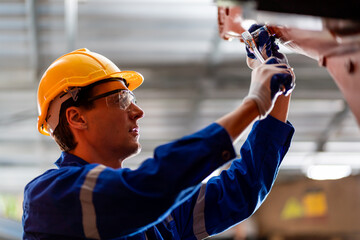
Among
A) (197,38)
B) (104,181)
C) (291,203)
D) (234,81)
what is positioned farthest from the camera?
(291,203)

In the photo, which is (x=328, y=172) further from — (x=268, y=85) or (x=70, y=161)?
(x=268, y=85)

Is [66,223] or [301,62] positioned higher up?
[66,223]

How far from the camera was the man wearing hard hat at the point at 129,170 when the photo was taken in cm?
176

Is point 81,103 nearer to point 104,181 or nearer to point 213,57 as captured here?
A: point 104,181

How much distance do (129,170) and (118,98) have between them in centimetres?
64

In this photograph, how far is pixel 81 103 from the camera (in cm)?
246

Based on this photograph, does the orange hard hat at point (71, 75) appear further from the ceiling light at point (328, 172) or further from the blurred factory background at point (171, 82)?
the ceiling light at point (328, 172)

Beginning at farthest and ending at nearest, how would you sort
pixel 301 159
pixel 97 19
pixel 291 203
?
pixel 301 159, pixel 291 203, pixel 97 19

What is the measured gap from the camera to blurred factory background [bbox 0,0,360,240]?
7.11 m

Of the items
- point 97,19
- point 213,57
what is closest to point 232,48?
point 213,57

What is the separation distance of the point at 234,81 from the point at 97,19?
7.87 ft

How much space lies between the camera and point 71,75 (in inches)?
99.0

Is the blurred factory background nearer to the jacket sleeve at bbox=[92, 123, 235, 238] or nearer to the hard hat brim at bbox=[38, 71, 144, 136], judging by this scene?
the hard hat brim at bbox=[38, 71, 144, 136]

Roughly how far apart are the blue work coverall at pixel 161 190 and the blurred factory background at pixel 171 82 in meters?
3.00
